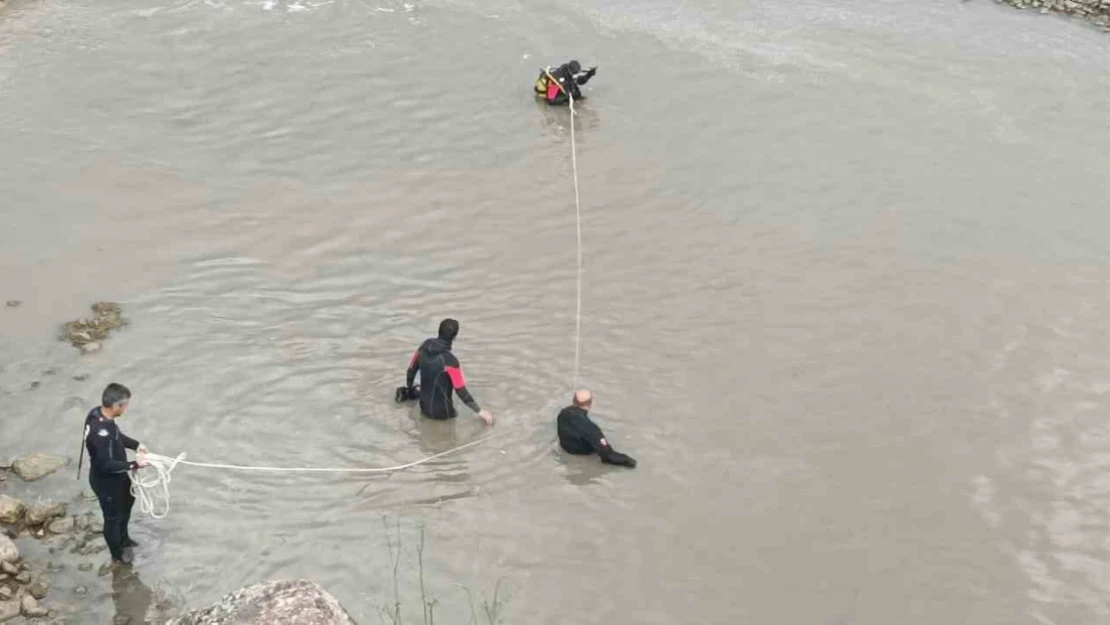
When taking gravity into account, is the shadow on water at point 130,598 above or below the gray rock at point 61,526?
below

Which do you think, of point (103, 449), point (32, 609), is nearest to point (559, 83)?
point (103, 449)

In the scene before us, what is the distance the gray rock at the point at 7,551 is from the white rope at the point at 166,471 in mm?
936

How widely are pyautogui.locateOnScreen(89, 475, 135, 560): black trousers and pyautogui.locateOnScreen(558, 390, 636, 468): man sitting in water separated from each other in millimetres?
3743

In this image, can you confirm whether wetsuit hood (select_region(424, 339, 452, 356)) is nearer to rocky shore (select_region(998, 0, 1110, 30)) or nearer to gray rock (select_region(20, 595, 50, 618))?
gray rock (select_region(20, 595, 50, 618))

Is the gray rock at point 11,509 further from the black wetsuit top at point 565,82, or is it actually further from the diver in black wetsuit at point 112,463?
the black wetsuit top at point 565,82

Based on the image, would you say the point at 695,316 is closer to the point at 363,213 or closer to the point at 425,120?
the point at 363,213

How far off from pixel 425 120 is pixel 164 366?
6824 millimetres

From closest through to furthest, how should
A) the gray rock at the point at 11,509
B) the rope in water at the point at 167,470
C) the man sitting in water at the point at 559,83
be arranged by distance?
the rope in water at the point at 167,470, the gray rock at the point at 11,509, the man sitting in water at the point at 559,83

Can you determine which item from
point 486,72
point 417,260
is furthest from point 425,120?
point 417,260

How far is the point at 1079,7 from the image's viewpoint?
21875 millimetres

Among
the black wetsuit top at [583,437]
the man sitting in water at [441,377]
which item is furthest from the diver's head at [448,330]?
the black wetsuit top at [583,437]

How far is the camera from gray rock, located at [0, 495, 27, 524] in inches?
361

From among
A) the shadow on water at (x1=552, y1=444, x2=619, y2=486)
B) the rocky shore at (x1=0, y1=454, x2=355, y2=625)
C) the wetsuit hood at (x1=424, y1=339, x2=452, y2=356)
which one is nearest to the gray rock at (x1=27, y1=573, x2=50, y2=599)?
the rocky shore at (x1=0, y1=454, x2=355, y2=625)

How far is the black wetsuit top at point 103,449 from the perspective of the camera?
852 centimetres
